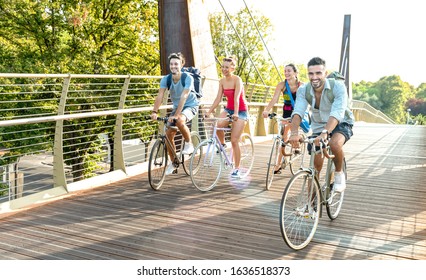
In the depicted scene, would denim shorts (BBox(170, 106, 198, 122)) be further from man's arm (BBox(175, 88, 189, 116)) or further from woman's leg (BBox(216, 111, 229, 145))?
woman's leg (BBox(216, 111, 229, 145))

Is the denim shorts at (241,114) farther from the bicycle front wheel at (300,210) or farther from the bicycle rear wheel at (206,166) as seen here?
the bicycle front wheel at (300,210)

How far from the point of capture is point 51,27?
78.8ft

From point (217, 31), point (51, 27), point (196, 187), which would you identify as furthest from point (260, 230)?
point (217, 31)

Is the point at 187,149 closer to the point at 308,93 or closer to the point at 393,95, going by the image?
the point at 308,93

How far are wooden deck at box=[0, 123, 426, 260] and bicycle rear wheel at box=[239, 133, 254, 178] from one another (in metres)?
0.59

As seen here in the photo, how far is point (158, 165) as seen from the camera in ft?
22.9

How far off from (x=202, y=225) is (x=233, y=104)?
2593 millimetres

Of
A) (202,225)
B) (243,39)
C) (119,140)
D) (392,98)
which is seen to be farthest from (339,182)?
(392,98)

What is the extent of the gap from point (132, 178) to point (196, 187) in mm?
1266

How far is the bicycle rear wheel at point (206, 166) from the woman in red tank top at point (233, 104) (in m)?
0.46

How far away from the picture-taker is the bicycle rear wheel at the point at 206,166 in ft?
22.2

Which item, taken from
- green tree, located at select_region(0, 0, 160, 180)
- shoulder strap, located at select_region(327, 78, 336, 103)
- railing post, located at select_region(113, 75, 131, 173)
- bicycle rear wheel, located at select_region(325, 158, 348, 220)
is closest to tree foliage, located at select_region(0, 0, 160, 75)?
green tree, located at select_region(0, 0, 160, 180)

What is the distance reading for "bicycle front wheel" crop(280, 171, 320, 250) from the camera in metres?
4.34
